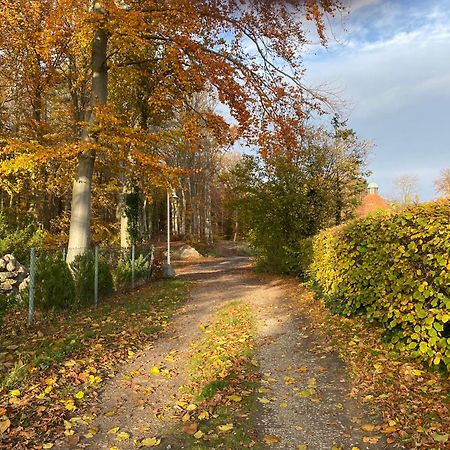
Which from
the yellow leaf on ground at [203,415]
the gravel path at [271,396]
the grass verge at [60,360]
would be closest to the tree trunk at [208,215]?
the grass verge at [60,360]

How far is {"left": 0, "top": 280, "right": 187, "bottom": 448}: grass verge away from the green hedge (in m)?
3.98

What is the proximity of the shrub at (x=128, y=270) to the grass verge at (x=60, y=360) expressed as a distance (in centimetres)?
328

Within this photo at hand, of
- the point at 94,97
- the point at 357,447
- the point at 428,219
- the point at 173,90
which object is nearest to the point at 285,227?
the point at 173,90

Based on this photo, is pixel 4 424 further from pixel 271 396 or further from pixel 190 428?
pixel 271 396

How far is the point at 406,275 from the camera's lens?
18.4 ft

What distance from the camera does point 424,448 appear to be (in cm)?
371

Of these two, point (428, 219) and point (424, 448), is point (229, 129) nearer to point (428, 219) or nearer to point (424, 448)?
point (428, 219)

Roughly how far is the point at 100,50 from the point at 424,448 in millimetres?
13717

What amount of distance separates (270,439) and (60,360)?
365 cm

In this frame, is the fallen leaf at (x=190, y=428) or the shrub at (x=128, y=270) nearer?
the fallen leaf at (x=190, y=428)

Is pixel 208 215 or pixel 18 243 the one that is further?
pixel 208 215

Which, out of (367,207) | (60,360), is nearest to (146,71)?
(60,360)

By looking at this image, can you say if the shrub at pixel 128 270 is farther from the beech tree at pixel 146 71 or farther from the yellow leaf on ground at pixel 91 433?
the yellow leaf on ground at pixel 91 433

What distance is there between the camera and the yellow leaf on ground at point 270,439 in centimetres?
403
